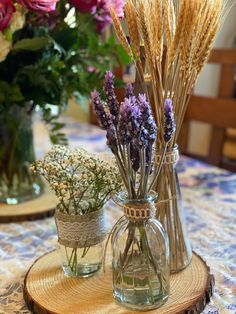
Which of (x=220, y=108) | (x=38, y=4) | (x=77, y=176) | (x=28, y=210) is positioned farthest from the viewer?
(x=220, y=108)

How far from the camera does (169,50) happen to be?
604 mm

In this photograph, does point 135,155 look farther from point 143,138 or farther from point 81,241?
point 81,241

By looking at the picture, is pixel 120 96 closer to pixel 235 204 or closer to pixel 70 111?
pixel 235 204

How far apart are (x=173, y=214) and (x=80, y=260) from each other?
17cm

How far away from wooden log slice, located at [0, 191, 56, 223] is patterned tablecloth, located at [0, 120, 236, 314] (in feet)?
0.05

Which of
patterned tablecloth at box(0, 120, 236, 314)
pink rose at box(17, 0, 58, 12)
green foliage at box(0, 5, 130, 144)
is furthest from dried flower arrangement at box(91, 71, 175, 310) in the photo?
green foliage at box(0, 5, 130, 144)

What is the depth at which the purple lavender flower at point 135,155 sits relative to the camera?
1.74ft

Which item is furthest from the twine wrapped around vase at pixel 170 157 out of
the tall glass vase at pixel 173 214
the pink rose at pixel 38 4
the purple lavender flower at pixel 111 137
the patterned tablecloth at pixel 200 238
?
the pink rose at pixel 38 4

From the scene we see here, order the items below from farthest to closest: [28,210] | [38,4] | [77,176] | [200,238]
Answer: [28,210]
[200,238]
[38,4]
[77,176]

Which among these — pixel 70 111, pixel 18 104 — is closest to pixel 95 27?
pixel 18 104

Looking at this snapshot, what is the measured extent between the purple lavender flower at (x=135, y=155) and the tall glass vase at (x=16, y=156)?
0.50 m

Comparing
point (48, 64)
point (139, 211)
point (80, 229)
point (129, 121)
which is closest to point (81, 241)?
point (80, 229)

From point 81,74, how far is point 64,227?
42 cm

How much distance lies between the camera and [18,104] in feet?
3.13
